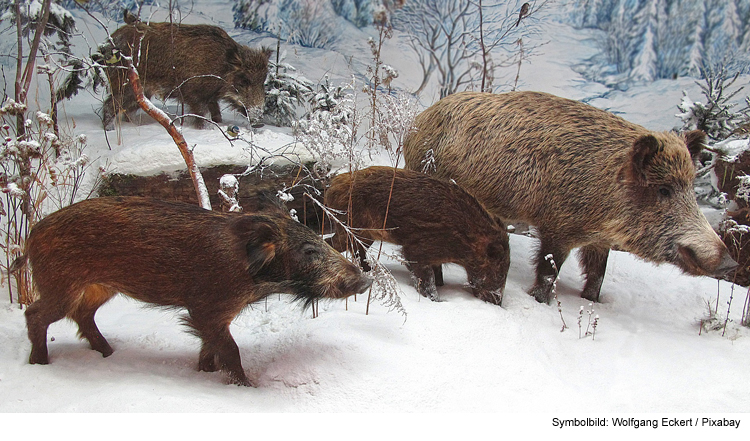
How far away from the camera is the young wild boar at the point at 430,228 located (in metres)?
4.01

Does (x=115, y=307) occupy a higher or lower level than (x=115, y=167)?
lower

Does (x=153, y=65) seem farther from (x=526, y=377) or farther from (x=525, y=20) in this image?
(x=526, y=377)

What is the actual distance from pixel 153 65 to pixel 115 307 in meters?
2.66

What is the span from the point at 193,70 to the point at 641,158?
402 cm

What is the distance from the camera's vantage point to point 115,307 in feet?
11.5

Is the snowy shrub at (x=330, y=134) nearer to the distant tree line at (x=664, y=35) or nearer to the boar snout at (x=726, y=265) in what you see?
the boar snout at (x=726, y=265)

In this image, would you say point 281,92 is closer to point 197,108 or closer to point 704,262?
point 197,108

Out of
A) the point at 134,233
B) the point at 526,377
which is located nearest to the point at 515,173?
the point at 526,377

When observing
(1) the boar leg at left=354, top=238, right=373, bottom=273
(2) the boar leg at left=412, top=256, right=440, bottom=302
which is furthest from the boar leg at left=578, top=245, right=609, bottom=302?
(1) the boar leg at left=354, top=238, right=373, bottom=273

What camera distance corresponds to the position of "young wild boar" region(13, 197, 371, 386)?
8.45ft

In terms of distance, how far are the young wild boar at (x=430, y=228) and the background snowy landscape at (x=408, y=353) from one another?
0.21m

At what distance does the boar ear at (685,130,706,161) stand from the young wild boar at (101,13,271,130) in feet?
12.4

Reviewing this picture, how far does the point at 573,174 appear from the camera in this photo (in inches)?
165

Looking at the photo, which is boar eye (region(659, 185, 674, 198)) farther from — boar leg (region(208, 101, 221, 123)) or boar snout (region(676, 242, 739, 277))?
boar leg (region(208, 101, 221, 123))
